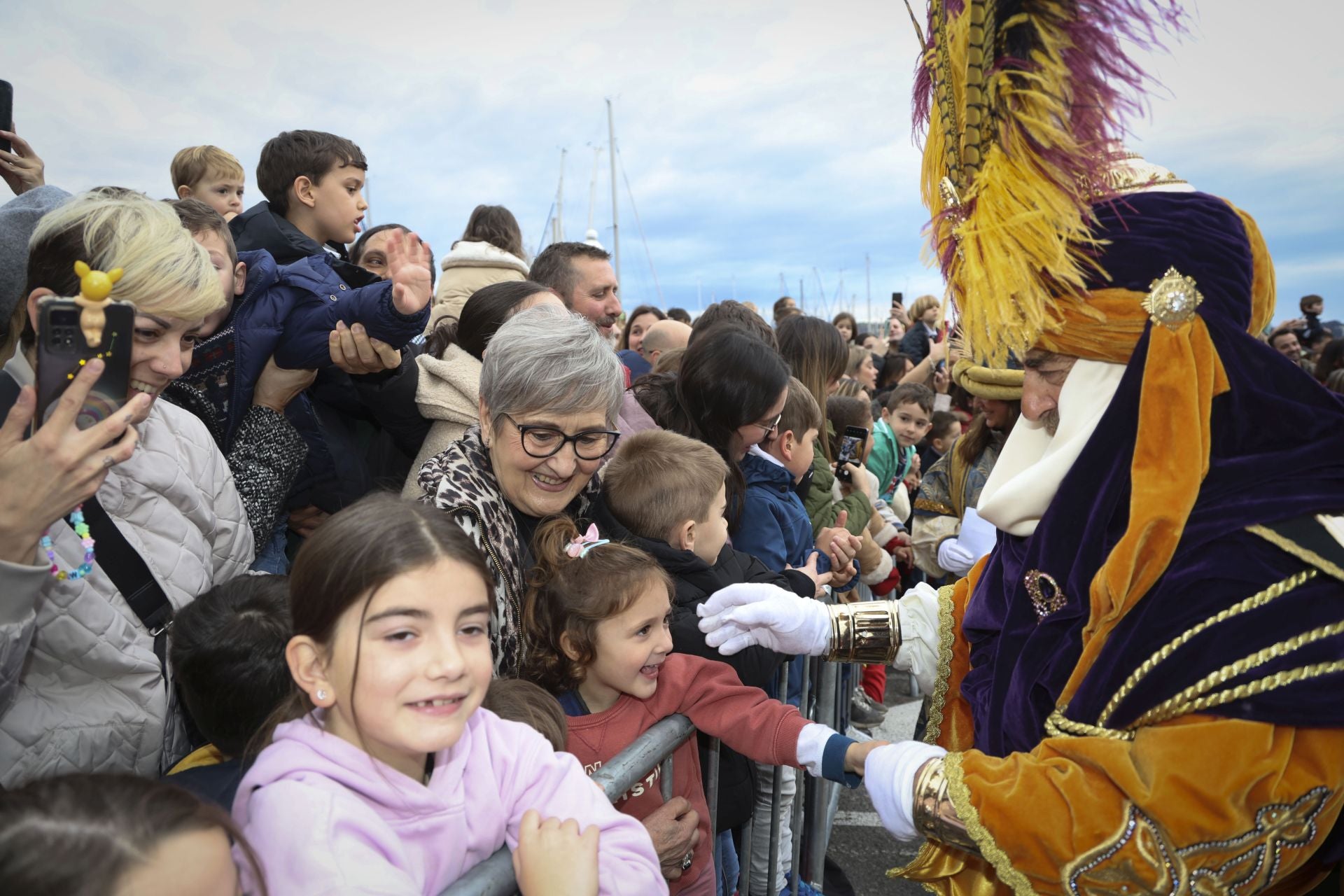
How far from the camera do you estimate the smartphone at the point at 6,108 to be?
9.50 feet

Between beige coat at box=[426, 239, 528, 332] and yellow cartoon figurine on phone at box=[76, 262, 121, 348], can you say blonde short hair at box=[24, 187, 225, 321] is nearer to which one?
yellow cartoon figurine on phone at box=[76, 262, 121, 348]

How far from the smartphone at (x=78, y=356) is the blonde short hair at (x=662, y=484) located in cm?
134

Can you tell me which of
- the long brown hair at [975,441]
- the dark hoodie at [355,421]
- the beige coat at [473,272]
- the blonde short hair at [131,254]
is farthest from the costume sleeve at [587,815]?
the long brown hair at [975,441]

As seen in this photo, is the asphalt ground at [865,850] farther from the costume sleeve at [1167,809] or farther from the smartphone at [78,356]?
the smartphone at [78,356]

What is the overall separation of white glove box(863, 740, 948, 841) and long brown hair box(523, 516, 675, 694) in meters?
0.64

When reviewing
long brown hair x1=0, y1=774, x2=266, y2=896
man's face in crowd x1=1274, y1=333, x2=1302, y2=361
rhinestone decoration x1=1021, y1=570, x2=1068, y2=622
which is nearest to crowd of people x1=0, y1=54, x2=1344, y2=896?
long brown hair x1=0, y1=774, x2=266, y2=896

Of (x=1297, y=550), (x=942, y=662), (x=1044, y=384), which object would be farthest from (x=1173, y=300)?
(x=942, y=662)

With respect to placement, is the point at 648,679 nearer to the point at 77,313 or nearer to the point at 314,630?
the point at 314,630

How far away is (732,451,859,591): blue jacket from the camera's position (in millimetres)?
3402

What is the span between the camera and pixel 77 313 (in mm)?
1579

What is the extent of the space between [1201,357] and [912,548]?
369 cm

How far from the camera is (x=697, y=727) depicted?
225 centimetres

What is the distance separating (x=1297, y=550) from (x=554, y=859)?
1413 millimetres

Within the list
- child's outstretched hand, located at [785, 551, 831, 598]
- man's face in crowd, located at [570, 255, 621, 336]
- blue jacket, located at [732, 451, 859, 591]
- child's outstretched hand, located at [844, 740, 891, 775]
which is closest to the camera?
child's outstretched hand, located at [844, 740, 891, 775]
